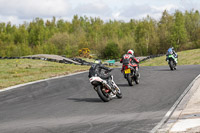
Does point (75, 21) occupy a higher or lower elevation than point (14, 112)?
higher

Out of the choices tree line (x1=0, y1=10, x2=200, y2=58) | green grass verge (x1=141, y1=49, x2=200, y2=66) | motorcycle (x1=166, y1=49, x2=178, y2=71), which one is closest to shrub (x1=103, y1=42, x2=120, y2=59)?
tree line (x1=0, y1=10, x2=200, y2=58)

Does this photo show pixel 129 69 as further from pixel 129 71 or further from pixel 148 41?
pixel 148 41

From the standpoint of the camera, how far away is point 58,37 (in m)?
116

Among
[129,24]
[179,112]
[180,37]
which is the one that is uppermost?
[129,24]

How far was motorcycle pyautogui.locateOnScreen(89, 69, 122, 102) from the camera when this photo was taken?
10602mm

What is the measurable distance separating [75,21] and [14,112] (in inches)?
7091

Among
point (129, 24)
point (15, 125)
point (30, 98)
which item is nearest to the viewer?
point (15, 125)

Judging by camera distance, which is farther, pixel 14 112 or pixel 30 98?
pixel 30 98

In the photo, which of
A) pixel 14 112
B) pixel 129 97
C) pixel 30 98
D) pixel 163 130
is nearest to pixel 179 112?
pixel 163 130

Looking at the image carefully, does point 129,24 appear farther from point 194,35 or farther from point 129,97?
point 129,97

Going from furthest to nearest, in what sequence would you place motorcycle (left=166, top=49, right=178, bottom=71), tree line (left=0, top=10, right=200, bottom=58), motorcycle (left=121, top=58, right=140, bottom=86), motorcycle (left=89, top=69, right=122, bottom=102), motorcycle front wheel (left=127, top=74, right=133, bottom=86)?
tree line (left=0, top=10, right=200, bottom=58) < motorcycle (left=166, top=49, right=178, bottom=71) < motorcycle front wheel (left=127, top=74, right=133, bottom=86) < motorcycle (left=121, top=58, right=140, bottom=86) < motorcycle (left=89, top=69, right=122, bottom=102)

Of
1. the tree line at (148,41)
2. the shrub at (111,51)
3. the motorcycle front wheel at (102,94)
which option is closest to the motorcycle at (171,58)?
the motorcycle front wheel at (102,94)

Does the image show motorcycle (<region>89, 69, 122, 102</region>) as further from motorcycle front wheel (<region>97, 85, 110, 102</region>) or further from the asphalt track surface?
the asphalt track surface

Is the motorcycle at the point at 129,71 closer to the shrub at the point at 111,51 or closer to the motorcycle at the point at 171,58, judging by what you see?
the motorcycle at the point at 171,58
